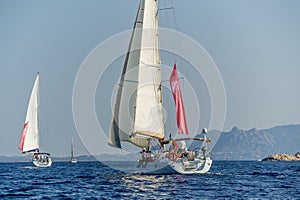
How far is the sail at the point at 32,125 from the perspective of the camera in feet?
406

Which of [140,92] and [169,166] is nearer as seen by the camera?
[169,166]

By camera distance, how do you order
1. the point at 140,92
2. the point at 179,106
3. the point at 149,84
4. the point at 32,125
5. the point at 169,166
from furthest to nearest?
the point at 32,125
the point at 179,106
the point at 149,84
the point at 140,92
the point at 169,166

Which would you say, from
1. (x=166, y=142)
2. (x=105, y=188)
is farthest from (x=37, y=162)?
(x=105, y=188)

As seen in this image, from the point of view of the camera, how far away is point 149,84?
6719 centimetres

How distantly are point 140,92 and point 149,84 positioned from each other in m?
1.57

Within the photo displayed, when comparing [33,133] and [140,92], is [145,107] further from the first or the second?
[33,133]

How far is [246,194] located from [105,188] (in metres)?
12.9

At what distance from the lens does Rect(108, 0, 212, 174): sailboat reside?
66.1 meters

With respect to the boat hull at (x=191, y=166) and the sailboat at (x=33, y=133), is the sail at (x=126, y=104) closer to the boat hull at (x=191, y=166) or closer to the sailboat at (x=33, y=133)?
the boat hull at (x=191, y=166)

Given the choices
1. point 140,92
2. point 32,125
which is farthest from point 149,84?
point 32,125

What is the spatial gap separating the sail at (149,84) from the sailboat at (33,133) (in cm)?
6029

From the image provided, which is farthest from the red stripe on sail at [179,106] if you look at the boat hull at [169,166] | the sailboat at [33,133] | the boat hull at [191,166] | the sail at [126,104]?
the sailboat at [33,133]

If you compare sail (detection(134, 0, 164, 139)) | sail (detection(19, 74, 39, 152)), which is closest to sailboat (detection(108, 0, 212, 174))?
sail (detection(134, 0, 164, 139))

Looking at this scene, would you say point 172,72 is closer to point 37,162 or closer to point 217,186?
point 217,186
